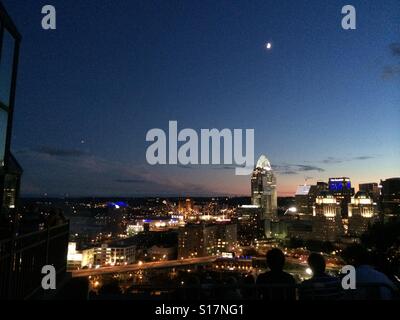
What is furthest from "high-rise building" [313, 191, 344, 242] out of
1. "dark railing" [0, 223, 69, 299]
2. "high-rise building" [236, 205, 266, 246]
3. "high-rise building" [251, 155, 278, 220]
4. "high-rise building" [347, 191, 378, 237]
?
"dark railing" [0, 223, 69, 299]

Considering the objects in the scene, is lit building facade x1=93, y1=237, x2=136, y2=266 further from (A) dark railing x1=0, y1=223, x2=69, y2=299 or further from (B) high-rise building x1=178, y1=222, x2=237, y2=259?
(A) dark railing x1=0, y1=223, x2=69, y2=299

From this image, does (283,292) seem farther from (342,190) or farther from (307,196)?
(307,196)

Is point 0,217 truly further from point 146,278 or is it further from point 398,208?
point 398,208

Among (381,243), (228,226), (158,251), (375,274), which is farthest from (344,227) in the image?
(375,274)

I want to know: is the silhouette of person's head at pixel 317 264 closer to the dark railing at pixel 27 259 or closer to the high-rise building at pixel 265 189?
the dark railing at pixel 27 259

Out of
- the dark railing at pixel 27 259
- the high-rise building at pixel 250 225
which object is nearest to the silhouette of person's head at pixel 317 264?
the dark railing at pixel 27 259
